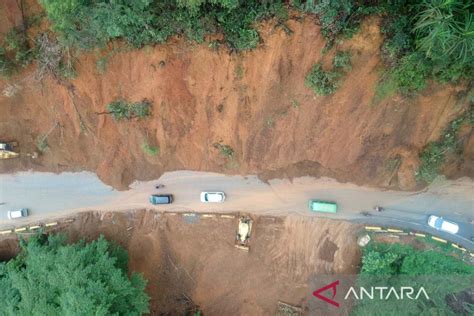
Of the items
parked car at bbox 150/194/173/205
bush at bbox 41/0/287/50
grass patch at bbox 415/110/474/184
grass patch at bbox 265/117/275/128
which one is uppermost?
bush at bbox 41/0/287/50

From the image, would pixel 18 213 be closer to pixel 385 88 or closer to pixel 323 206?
pixel 323 206

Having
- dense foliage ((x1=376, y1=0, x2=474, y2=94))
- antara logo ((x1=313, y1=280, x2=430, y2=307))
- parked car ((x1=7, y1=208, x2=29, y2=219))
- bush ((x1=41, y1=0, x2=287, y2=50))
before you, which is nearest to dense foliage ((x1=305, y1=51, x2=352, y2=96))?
dense foliage ((x1=376, y1=0, x2=474, y2=94))

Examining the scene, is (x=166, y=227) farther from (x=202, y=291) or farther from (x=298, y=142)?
(x=298, y=142)

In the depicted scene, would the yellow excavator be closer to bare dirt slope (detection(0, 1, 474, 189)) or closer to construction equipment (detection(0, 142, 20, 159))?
construction equipment (detection(0, 142, 20, 159))

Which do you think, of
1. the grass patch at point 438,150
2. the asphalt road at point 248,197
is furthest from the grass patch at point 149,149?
the grass patch at point 438,150

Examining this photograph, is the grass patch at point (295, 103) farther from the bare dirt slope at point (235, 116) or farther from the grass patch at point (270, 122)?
the grass patch at point (270, 122)

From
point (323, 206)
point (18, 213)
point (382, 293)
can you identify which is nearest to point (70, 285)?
point (18, 213)
